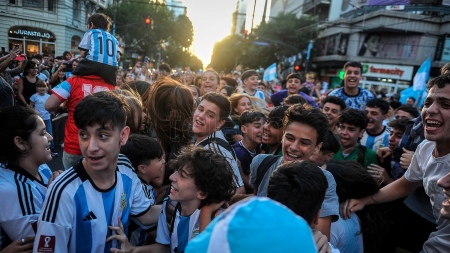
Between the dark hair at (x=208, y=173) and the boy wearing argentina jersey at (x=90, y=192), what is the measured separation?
429mm

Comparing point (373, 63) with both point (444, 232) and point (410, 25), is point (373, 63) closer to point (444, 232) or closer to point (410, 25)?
point (410, 25)

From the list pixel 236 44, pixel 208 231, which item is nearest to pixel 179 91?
pixel 208 231

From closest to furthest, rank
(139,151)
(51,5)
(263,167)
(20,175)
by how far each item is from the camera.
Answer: (20,175) → (139,151) → (263,167) → (51,5)

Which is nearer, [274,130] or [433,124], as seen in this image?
[433,124]

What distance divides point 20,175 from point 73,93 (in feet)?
5.15

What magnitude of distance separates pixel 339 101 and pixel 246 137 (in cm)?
176

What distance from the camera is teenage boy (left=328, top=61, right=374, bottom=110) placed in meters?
4.91

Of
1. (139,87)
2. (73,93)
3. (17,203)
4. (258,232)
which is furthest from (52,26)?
(258,232)

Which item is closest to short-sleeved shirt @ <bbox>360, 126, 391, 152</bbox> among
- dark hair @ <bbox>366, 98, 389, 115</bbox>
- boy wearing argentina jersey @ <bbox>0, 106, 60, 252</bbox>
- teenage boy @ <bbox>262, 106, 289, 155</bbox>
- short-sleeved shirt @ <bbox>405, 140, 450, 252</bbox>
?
dark hair @ <bbox>366, 98, 389, 115</bbox>

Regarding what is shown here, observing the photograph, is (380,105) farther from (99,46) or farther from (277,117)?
(99,46)

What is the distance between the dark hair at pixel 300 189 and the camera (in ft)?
Result: 4.81

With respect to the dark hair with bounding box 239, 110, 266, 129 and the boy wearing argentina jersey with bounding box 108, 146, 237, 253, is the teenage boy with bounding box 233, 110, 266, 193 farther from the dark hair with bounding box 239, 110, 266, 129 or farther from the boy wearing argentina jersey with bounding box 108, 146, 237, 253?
the boy wearing argentina jersey with bounding box 108, 146, 237, 253

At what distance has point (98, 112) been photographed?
1.68 meters

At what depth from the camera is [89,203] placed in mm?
1632
